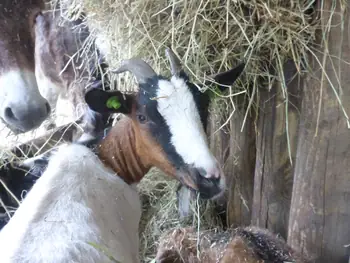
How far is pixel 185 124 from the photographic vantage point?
2.59 m

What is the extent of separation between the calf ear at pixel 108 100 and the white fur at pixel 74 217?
32 cm

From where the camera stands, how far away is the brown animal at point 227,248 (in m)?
2.55

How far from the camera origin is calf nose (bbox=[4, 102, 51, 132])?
297 cm

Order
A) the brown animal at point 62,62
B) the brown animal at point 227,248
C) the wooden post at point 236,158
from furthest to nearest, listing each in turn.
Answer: the brown animal at point 62,62 → the wooden post at point 236,158 → the brown animal at point 227,248

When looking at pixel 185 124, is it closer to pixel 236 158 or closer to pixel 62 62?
pixel 236 158

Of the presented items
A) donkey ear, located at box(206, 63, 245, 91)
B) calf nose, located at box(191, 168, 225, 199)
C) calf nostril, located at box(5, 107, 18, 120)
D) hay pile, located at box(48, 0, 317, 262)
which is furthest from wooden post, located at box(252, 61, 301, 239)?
calf nostril, located at box(5, 107, 18, 120)

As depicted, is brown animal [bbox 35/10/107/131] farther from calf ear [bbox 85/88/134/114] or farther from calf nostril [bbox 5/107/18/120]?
calf ear [bbox 85/88/134/114]

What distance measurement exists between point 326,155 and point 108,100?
122 cm

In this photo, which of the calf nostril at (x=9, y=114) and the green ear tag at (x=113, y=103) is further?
the calf nostril at (x=9, y=114)

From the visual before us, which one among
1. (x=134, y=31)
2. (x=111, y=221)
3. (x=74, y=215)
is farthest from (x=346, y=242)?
(x=134, y=31)

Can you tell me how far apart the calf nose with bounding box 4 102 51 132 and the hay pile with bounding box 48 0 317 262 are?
1.97 ft

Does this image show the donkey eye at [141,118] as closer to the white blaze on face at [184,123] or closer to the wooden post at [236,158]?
the white blaze on face at [184,123]

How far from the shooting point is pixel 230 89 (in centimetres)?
285

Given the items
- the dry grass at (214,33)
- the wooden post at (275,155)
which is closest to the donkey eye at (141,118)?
the dry grass at (214,33)
